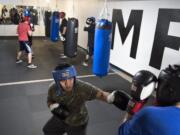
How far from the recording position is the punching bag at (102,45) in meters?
3.75

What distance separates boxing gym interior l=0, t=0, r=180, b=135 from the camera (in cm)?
318

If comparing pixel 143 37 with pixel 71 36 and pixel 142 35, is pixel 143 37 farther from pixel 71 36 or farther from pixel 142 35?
pixel 71 36

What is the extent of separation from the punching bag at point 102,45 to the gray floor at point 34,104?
2.03ft

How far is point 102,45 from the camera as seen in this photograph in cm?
385

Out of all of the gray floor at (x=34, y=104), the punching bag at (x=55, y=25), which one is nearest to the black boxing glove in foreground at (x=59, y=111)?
the gray floor at (x=34, y=104)

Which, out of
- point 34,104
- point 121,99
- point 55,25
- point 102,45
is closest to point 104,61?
point 102,45

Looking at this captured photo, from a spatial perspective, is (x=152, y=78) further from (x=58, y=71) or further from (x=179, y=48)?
(x=179, y=48)

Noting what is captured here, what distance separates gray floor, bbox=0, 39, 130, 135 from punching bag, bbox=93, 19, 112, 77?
62 centimetres

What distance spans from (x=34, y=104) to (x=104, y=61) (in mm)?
1569

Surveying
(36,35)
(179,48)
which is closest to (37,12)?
(36,35)

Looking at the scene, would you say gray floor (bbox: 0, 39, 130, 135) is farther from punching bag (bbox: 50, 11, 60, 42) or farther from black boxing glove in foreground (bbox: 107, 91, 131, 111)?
punching bag (bbox: 50, 11, 60, 42)

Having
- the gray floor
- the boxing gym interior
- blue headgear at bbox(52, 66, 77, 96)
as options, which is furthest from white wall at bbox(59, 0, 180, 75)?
blue headgear at bbox(52, 66, 77, 96)

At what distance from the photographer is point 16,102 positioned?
3.59 metres

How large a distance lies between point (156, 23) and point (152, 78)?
321cm
